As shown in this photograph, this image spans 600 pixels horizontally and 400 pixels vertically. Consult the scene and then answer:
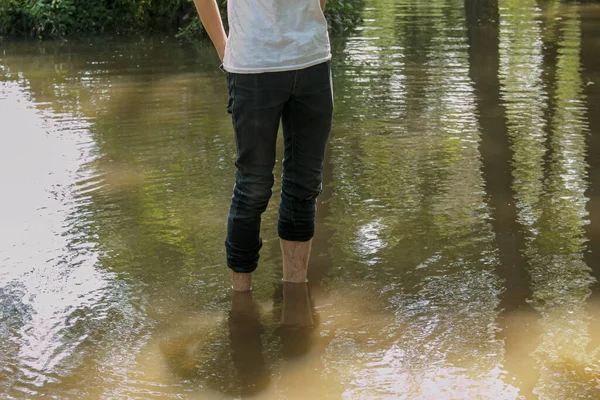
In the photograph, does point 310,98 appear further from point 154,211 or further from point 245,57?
point 154,211

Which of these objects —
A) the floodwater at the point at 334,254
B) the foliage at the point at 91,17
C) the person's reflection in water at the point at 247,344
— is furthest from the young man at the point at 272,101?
the foliage at the point at 91,17

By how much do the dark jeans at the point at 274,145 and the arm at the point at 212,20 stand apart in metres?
0.24

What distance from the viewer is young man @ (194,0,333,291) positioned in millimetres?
3420

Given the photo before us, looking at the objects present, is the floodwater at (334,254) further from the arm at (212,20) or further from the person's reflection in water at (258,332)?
the arm at (212,20)

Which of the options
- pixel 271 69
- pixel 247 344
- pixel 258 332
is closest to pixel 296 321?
pixel 258 332

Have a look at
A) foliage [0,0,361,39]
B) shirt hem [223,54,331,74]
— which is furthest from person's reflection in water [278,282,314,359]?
foliage [0,0,361,39]

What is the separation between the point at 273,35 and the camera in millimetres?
3402

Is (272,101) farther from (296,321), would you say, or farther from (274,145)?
(296,321)

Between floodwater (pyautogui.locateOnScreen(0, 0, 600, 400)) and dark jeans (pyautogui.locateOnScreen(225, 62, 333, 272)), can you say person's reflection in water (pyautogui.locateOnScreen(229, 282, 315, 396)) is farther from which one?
dark jeans (pyautogui.locateOnScreen(225, 62, 333, 272))

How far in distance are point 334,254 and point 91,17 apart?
12644mm

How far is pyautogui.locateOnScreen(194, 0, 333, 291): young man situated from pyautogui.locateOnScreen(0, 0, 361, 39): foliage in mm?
11492

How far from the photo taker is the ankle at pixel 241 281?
3846mm

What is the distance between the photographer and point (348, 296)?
3816 millimetres

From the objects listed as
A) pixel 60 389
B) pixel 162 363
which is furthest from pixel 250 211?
pixel 60 389
